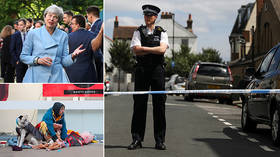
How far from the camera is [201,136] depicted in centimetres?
708

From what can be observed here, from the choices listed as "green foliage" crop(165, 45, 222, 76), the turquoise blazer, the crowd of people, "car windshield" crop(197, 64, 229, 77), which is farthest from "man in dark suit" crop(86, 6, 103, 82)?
"car windshield" crop(197, 64, 229, 77)

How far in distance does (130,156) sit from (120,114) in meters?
2.81

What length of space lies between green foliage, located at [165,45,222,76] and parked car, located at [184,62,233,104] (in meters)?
0.05

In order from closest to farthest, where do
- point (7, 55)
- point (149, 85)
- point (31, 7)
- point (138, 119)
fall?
1. point (7, 55)
2. point (31, 7)
3. point (149, 85)
4. point (138, 119)

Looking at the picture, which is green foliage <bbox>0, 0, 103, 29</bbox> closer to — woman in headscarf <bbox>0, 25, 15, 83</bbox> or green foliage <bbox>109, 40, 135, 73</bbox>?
woman in headscarf <bbox>0, 25, 15, 83</bbox>

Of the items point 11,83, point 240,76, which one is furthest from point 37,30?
point 240,76

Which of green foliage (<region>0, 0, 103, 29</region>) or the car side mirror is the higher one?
green foliage (<region>0, 0, 103, 29</region>)

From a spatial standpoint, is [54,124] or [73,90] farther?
[54,124]

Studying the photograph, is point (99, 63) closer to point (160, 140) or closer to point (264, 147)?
point (160, 140)

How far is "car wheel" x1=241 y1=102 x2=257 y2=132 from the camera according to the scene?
6.81 m

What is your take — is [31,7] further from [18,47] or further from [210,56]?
[210,56]

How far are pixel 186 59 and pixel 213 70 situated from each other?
0.32m

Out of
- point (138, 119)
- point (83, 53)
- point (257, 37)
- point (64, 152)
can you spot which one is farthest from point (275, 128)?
point (64, 152)

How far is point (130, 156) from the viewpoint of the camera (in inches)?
271
